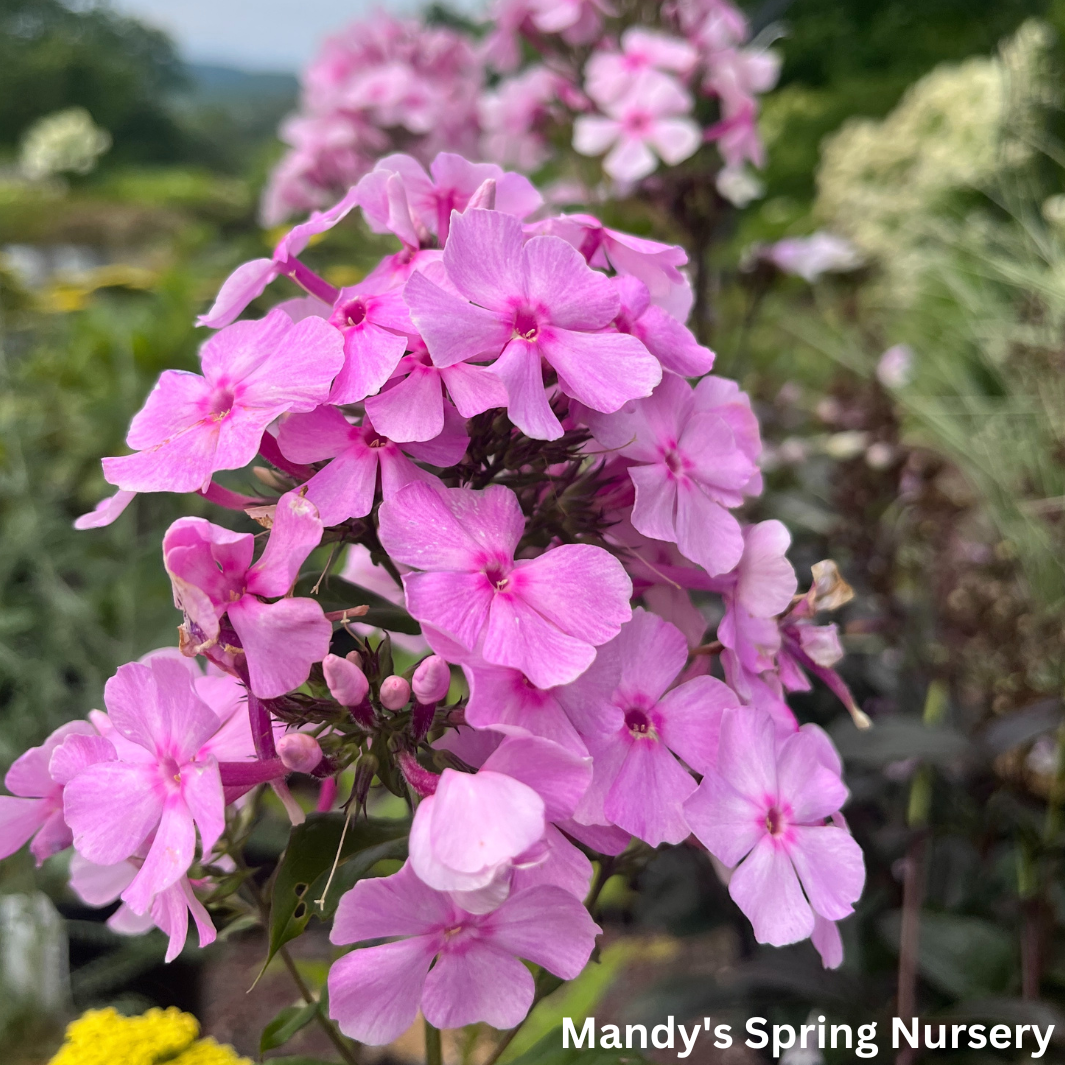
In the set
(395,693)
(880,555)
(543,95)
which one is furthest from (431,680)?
(543,95)

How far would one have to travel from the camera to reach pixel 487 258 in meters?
0.42

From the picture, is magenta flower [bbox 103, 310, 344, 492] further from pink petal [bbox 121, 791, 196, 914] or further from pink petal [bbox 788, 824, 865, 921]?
pink petal [bbox 788, 824, 865, 921]

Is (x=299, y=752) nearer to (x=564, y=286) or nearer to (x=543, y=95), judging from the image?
(x=564, y=286)

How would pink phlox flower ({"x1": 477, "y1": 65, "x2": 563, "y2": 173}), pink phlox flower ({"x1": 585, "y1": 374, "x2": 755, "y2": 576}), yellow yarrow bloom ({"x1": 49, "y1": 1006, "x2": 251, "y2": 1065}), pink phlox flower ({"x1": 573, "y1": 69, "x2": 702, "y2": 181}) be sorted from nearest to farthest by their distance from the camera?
pink phlox flower ({"x1": 585, "y1": 374, "x2": 755, "y2": 576}) → yellow yarrow bloom ({"x1": 49, "y1": 1006, "x2": 251, "y2": 1065}) → pink phlox flower ({"x1": 573, "y1": 69, "x2": 702, "y2": 181}) → pink phlox flower ({"x1": 477, "y1": 65, "x2": 563, "y2": 173})

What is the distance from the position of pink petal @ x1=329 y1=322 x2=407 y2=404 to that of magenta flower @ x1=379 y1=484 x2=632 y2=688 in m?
0.05

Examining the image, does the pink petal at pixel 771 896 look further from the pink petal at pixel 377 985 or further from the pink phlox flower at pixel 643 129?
the pink phlox flower at pixel 643 129

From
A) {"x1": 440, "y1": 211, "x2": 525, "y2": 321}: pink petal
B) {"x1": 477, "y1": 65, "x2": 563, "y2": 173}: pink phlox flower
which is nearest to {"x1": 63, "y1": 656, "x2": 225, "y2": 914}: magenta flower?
{"x1": 440, "y1": 211, "x2": 525, "y2": 321}: pink petal

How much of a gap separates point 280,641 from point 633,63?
3.43 ft

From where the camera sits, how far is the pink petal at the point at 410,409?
1.30ft

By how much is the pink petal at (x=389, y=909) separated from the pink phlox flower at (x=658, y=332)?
0.27 metres

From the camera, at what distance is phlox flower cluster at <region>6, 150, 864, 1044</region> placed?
0.37 metres

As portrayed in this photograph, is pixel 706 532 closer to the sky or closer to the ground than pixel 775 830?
closer to the sky

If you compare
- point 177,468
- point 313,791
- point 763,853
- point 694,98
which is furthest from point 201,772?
point 313,791

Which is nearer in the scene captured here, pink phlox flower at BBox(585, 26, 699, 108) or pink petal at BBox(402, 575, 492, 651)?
pink petal at BBox(402, 575, 492, 651)
